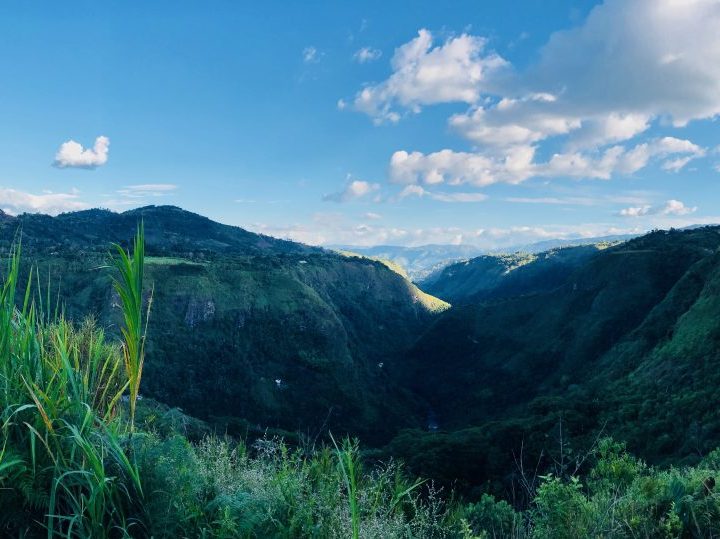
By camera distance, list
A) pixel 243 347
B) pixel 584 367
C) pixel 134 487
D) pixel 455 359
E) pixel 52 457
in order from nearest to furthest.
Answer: pixel 52 457 → pixel 134 487 → pixel 584 367 → pixel 243 347 → pixel 455 359

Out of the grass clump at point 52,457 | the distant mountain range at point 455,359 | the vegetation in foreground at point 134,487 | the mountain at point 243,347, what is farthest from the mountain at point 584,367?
→ the mountain at point 243,347

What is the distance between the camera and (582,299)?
392 feet

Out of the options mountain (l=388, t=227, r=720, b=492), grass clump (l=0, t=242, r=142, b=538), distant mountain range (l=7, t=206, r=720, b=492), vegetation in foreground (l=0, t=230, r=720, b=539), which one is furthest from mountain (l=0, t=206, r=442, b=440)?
grass clump (l=0, t=242, r=142, b=538)

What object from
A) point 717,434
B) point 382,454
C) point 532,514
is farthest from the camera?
point 382,454

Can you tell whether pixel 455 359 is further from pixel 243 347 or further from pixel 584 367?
pixel 243 347

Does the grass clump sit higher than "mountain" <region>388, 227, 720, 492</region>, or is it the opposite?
the grass clump

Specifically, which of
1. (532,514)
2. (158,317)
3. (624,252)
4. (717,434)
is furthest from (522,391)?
(532,514)

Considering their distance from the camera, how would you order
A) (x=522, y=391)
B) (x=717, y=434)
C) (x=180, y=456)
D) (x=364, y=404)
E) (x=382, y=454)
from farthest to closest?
(x=364, y=404), (x=522, y=391), (x=382, y=454), (x=717, y=434), (x=180, y=456)

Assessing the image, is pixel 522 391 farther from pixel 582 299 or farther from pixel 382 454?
pixel 382 454

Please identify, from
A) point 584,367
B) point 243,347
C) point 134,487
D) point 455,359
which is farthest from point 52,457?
point 455,359

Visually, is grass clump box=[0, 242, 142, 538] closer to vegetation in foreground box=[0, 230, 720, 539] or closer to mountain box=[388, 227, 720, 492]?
vegetation in foreground box=[0, 230, 720, 539]

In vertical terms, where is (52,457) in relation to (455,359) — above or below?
above

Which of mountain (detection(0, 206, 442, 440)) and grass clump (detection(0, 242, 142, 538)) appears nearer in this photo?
grass clump (detection(0, 242, 142, 538))

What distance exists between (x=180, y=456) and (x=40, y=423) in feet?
5.35
